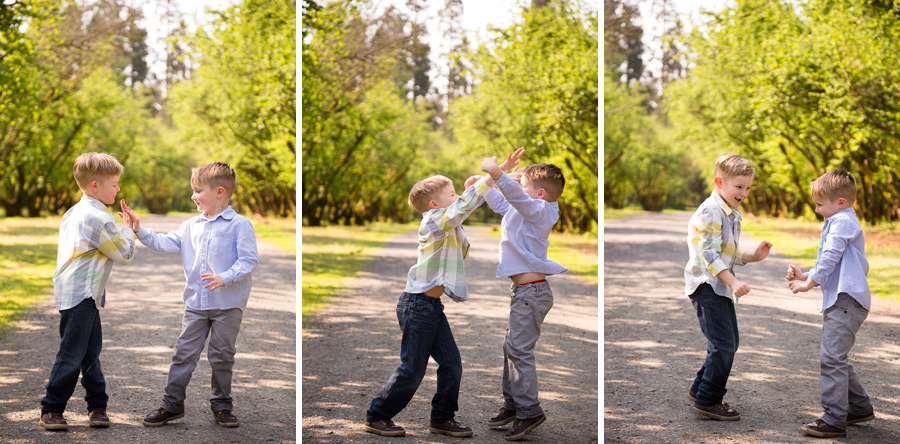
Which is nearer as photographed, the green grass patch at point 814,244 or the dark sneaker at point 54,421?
the dark sneaker at point 54,421

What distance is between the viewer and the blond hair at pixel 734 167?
3123 millimetres

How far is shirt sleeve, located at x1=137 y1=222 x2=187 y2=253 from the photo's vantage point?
304 centimetres

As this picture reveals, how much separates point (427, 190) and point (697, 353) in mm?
2240

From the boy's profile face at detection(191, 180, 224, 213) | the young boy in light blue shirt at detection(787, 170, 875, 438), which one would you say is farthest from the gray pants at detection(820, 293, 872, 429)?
the boy's profile face at detection(191, 180, 224, 213)

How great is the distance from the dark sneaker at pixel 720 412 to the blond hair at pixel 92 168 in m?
2.70

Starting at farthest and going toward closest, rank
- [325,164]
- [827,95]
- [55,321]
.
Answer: [827,95], [325,164], [55,321]

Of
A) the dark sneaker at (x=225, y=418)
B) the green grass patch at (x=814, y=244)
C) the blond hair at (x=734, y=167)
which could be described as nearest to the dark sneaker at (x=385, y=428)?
the dark sneaker at (x=225, y=418)

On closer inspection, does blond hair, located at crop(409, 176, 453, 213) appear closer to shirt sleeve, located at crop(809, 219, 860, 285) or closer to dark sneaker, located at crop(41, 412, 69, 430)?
shirt sleeve, located at crop(809, 219, 860, 285)

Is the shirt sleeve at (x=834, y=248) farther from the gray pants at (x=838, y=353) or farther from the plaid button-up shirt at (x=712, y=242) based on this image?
the plaid button-up shirt at (x=712, y=242)

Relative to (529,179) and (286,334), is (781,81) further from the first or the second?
(286,334)

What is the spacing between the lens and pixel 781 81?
223 inches

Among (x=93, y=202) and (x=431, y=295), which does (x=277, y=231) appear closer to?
(x=93, y=202)

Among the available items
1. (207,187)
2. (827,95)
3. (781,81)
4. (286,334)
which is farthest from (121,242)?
(827,95)

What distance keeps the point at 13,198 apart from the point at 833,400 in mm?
6921
